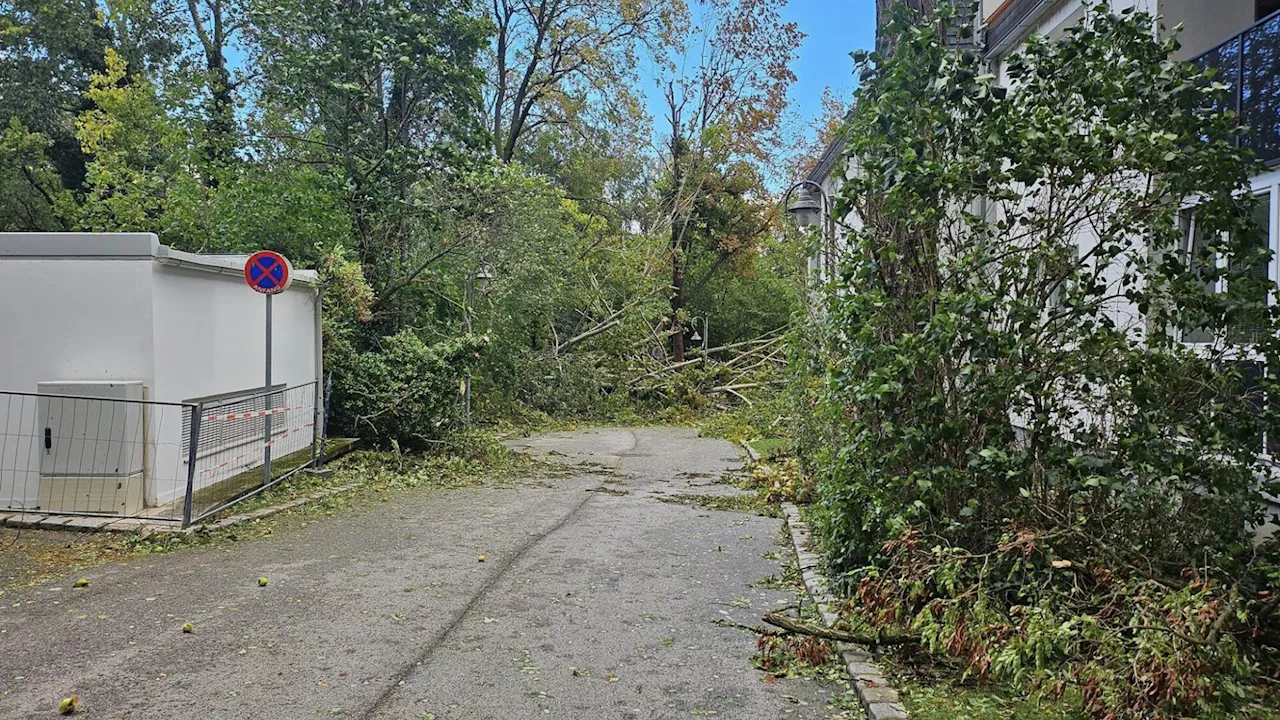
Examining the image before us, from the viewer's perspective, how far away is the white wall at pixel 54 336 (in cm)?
904

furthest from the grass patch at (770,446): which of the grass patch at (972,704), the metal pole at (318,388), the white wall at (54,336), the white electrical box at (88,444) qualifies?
the grass patch at (972,704)

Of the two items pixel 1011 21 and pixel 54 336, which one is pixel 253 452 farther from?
pixel 1011 21

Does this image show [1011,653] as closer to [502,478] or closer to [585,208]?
[502,478]

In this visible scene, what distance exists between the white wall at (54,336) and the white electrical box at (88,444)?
0.63 ft

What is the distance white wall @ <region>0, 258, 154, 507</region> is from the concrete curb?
667cm

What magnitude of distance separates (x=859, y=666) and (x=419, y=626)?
283cm

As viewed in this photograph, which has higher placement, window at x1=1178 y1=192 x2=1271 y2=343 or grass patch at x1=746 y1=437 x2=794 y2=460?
window at x1=1178 y1=192 x2=1271 y2=343

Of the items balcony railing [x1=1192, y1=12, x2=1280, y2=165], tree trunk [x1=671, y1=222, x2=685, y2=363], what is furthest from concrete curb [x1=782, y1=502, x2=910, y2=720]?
tree trunk [x1=671, y1=222, x2=685, y2=363]

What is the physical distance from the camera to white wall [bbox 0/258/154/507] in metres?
9.04

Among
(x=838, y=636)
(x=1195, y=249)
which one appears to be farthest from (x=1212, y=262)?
(x=838, y=636)

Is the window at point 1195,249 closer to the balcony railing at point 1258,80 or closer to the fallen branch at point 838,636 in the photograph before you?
the balcony railing at point 1258,80

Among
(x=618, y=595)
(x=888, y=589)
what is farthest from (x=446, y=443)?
(x=888, y=589)

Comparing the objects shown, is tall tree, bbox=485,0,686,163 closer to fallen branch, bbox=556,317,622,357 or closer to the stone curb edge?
fallen branch, bbox=556,317,622,357

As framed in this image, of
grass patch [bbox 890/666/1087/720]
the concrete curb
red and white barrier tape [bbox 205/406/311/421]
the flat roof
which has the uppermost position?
the flat roof
